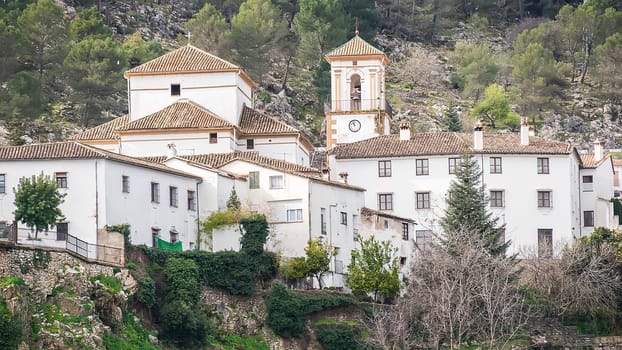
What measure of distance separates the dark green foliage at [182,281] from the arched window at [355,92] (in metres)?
36.7

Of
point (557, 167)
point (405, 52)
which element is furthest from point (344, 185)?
point (405, 52)

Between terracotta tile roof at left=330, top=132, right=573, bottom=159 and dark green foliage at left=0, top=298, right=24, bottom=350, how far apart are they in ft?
137

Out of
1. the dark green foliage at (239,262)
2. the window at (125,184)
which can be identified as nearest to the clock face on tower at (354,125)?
the dark green foliage at (239,262)

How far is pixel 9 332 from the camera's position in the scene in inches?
2424

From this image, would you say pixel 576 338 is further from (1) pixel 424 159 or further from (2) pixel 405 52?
(2) pixel 405 52

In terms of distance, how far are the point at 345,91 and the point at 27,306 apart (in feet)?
163

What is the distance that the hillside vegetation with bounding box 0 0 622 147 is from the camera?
11906 cm

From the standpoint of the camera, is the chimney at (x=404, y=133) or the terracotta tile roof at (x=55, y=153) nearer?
the terracotta tile roof at (x=55, y=153)

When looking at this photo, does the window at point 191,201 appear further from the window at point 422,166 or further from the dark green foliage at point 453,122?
the dark green foliage at point 453,122

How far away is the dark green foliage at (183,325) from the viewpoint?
240 feet

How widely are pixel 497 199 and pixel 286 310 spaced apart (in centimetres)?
2465

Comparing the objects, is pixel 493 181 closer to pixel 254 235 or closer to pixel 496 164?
pixel 496 164

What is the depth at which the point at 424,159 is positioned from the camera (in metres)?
102

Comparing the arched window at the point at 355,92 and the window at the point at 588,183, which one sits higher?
the arched window at the point at 355,92
